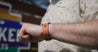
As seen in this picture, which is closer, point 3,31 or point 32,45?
point 3,31

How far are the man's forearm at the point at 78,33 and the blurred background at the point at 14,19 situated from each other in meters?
1.22

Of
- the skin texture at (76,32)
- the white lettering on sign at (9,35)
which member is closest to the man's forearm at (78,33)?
the skin texture at (76,32)

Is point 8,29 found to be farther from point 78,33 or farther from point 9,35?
point 78,33

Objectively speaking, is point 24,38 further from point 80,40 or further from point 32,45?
point 32,45

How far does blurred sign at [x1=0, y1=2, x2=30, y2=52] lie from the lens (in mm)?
1703

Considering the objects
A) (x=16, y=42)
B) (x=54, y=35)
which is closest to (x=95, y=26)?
(x=54, y=35)

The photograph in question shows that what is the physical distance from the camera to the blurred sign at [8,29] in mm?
1703

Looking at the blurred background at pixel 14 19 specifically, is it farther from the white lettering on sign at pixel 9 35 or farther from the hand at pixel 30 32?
the hand at pixel 30 32

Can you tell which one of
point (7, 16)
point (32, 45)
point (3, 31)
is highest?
point (7, 16)

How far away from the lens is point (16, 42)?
1.92 metres

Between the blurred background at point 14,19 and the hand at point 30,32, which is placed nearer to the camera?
the hand at point 30,32

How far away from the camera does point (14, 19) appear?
1.92m

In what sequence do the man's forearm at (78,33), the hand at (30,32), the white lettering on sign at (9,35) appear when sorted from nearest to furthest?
the man's forearm at (78,33) → the hand at (30,32) → the white lettering on sign at (9,35)

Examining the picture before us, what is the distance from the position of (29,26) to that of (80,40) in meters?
0.24
